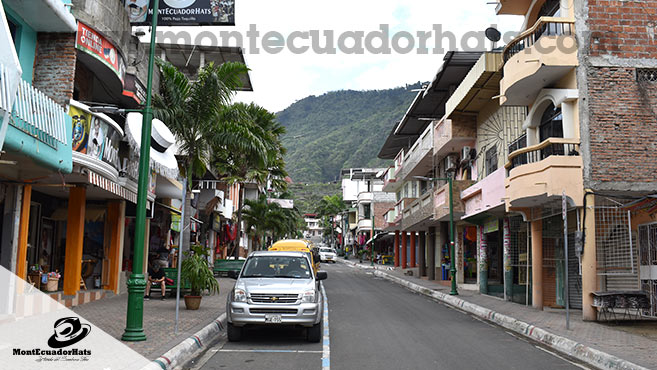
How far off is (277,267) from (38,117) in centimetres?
573

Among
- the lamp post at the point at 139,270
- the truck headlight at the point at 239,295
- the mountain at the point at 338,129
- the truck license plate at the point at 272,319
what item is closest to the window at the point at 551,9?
the lamp post at the point at 139,270

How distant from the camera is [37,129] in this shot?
995cm

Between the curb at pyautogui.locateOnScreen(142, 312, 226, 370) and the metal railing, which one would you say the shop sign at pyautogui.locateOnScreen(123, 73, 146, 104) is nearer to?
the metal railing

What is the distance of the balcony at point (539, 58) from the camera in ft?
51.5

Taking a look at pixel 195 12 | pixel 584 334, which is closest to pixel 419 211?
pixel 195 12

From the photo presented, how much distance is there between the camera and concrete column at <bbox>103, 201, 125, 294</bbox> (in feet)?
Result: 62.6

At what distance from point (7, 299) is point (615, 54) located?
1704 cm

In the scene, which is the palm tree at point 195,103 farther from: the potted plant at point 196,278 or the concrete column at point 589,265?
the concrete column at point 589,265

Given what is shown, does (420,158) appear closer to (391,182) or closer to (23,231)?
(391,182)

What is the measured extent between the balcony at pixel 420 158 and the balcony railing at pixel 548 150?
12.5 m

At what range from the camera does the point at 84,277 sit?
62.3 ft

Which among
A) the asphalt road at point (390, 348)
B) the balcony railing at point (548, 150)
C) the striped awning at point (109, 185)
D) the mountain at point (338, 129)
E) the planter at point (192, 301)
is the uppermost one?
the mountain at point (338, 129)

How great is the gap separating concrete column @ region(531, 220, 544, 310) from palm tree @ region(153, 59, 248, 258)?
10659mm

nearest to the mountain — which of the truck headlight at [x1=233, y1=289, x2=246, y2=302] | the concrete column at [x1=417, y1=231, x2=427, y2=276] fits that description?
the concrete column at [x1=417, y1=231, x2=427, y2=276]
